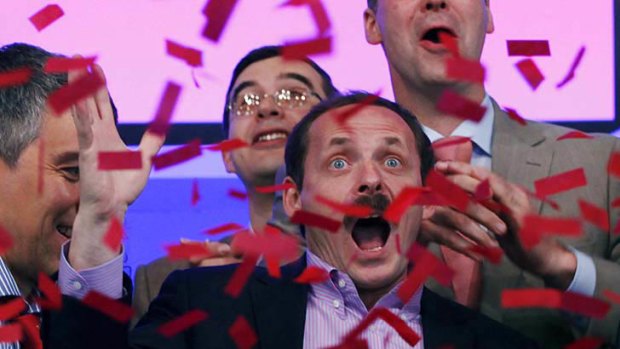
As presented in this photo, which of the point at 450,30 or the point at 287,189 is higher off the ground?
the point at 450,30

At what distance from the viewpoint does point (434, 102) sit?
2.58 meters

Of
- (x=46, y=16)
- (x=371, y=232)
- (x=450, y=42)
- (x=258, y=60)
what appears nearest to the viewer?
(x=371, y=232)

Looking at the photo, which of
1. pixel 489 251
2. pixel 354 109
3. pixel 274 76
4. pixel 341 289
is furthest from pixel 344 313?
pixel 274 76

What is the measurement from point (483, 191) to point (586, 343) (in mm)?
281

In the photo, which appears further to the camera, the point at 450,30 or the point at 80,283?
the point at 450,30

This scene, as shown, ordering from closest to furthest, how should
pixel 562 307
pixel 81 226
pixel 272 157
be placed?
pixel 81 226 → pixel 562 307 → pixel 272 157

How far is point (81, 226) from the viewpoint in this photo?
6.89 ft

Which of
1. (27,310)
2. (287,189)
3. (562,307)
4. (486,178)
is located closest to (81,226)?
(27,310)

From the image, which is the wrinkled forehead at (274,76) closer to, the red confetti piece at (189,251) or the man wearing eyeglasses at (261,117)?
the man wearing eyeglasses at (261,117)

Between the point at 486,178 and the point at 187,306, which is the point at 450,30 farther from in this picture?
the point at 187,306

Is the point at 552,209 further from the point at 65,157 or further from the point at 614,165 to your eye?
the point at 65,157

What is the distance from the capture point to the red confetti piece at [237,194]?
2756mm

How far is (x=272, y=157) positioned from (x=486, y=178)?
0.61 m

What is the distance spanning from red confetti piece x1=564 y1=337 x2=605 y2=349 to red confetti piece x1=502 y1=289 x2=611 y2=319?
0.04 m
